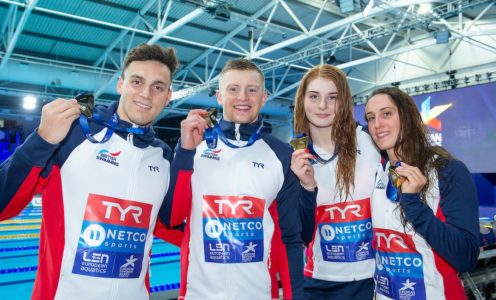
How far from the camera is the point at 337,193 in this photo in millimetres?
2410

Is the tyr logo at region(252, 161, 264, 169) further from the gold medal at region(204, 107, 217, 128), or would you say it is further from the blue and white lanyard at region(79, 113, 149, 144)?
the blue and white lanyard at region(79, 113, 149, 144)

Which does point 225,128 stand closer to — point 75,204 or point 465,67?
point 75,204

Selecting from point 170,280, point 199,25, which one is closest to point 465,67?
point 199,25

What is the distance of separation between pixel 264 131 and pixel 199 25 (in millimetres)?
11184

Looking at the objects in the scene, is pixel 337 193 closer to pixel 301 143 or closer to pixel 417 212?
pixel 301 143

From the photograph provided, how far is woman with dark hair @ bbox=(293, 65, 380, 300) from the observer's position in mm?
2330

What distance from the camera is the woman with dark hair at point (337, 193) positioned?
7.64 feet

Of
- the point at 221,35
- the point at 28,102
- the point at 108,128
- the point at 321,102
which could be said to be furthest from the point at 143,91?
the point at 28,102

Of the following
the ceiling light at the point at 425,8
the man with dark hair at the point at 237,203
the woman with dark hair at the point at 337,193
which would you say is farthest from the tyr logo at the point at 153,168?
the ceiling light at the point at 425,8

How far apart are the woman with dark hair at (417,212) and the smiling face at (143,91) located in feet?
4.31

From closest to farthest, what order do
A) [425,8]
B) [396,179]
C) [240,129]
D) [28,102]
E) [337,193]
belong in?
[396,179], [240,129], [337,193], [425,8], [28,102]

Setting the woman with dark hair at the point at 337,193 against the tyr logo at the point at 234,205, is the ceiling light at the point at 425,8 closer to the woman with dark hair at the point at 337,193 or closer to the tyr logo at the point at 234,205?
the woman with dark hair at the point at 337,193

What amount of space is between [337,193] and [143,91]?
1.36 metres

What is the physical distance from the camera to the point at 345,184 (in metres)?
2.39
